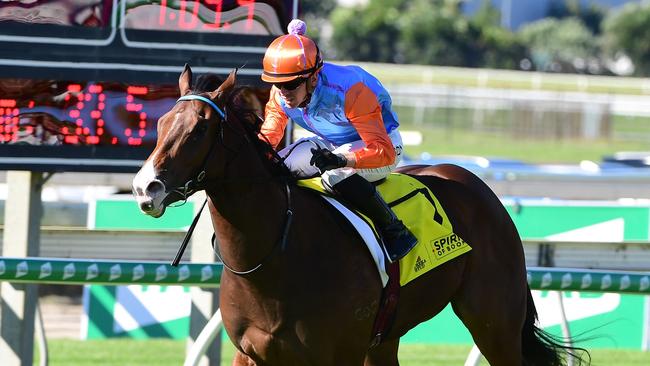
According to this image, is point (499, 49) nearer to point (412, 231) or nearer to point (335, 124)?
point (412, 231)

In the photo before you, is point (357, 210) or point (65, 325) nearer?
point (357, 210)

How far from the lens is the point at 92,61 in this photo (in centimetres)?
561

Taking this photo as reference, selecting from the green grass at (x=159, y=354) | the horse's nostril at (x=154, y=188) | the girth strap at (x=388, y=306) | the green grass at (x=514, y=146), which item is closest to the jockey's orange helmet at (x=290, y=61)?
the horse's nostril at (x=154, y=188)

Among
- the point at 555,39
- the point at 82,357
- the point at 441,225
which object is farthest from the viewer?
the point at 555,39

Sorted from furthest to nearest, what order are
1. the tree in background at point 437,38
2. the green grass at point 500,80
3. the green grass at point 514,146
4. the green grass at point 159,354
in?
the tree in background at point 437,38 → the green grass at point 500,80 → the green grass at point 514,146 → the green grass at point 159,354

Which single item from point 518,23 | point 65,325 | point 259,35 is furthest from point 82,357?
point 518,23

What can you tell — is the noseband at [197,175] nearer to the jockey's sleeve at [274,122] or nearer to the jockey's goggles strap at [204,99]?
the jockey's goggles strap at [204,99]

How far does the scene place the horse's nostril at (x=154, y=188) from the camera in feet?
12.3

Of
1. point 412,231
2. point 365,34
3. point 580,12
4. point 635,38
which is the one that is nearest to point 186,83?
point 412,231

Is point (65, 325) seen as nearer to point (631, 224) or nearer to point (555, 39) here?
point (631, 224)

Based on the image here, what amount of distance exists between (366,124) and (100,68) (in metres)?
1.66

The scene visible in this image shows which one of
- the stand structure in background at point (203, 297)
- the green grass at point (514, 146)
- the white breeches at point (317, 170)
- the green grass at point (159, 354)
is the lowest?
the green grass at point (514, 146)

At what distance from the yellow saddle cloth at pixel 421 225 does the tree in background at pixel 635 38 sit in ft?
157

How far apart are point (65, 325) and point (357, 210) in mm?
4696
